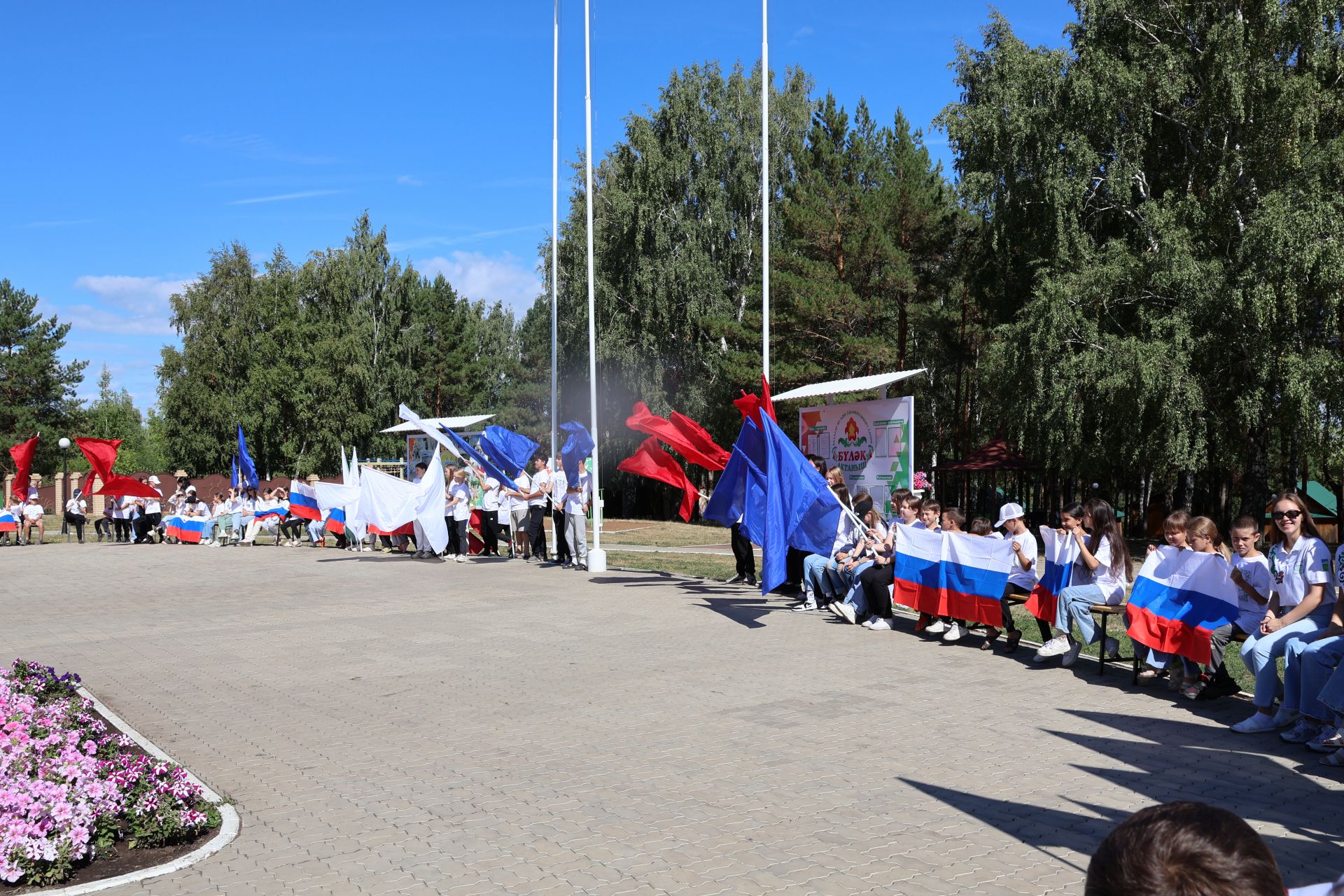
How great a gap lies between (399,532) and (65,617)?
1065cm

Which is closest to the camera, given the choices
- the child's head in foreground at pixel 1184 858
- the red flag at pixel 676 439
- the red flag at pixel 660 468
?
the child's head in foreground at pixel 1184 858

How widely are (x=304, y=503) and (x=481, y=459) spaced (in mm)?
9734

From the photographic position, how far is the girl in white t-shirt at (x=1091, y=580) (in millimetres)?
10469

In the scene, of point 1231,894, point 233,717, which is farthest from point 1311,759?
point 233,717

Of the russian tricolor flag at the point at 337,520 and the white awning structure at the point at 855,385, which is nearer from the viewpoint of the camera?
the white awning structure at the point at 855,385

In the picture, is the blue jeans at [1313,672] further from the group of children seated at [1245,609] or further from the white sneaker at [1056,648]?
the white sneaker at [1056,648]

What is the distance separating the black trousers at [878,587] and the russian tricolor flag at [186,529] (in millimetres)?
23484

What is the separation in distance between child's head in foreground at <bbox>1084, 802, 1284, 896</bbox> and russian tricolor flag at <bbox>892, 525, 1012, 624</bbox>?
1013cm

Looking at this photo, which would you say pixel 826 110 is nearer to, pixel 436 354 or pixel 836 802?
pixel 436 354

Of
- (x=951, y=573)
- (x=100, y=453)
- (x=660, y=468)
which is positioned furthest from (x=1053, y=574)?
(x=100, y=453)

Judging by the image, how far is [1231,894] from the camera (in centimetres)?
164

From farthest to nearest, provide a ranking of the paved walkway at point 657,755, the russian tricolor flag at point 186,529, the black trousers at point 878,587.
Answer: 1. the russian tricolor flag at point 186,529
2. the black trousers at point 878,587
3. the paved walkway at point 657,755

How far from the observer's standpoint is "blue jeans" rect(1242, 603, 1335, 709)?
26.8ft

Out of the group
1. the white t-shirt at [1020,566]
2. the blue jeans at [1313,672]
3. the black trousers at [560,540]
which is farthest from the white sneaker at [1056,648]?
the black trousers at [560,540]
